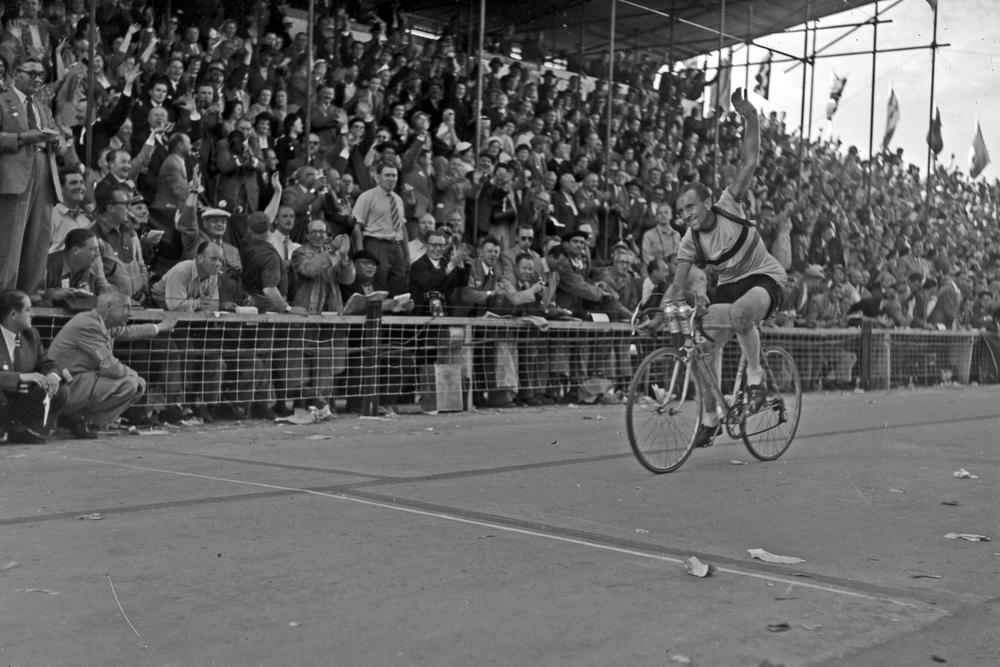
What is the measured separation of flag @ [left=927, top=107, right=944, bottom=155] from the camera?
29.8 m

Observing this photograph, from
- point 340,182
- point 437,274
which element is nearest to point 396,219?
point 437,274

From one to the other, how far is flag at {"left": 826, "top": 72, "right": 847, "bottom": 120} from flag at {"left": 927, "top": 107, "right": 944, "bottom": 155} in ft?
8.64

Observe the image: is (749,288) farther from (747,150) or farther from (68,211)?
(68,211)

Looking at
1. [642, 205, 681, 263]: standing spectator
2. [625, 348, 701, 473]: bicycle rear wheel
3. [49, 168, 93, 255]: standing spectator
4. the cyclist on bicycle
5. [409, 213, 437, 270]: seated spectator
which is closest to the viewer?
[625, 348, 701, 473]: bicycle rear wheel

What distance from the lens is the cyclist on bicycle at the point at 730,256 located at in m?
8.12

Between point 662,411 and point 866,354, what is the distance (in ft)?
39.7

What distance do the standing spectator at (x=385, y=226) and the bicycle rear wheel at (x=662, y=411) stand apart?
516 centimetres

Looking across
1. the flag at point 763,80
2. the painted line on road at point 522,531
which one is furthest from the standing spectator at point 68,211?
the flag at point 763,80

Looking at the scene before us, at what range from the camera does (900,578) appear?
4.78 meters

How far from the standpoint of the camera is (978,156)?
32.4 metres

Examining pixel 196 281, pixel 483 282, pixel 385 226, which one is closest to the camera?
pixel 196 281

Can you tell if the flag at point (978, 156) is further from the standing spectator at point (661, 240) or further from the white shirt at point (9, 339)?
the white shirt at point (9, 339)

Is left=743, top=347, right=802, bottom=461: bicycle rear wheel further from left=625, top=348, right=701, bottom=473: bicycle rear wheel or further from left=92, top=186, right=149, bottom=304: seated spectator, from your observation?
left=92, top=186, right=149, bottom=304: seated spectator

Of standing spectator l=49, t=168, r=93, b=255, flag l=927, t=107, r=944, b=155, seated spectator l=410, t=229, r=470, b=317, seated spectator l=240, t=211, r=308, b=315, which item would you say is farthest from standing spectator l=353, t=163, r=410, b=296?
flag l=927, t=107, r=944, b=155
